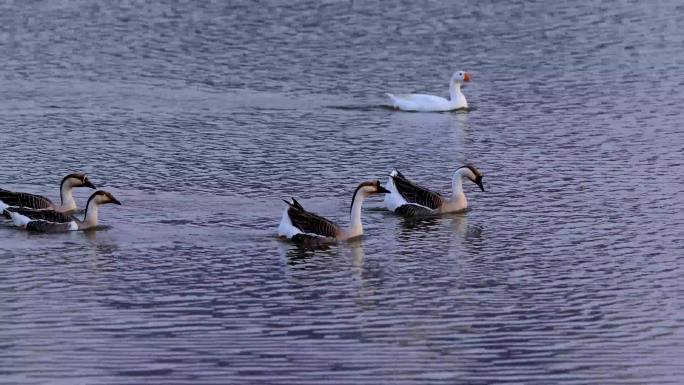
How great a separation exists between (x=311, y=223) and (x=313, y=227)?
0.35ft

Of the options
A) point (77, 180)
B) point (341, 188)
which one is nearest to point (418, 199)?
point (341, 188)

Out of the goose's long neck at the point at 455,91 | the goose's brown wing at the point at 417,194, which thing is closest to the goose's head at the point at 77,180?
the goose's brown wing at the point at 417,194

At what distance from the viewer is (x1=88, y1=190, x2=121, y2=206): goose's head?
25641 millimetres

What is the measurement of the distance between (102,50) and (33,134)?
12.0 m

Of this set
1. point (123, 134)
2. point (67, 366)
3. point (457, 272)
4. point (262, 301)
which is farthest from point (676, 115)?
point (67, 366)

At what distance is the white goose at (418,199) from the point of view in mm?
27062

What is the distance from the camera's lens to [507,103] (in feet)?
128

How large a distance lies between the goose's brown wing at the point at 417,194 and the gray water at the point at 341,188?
0.33m

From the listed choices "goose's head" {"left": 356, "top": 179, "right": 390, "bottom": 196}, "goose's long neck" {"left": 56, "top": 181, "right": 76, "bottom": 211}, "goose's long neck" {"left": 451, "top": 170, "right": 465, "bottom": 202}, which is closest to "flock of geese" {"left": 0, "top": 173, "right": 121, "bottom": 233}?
"goose's long neck" {"left": 56, "top": 181, "right": 76, "bottom": 211}

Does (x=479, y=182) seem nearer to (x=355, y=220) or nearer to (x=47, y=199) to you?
(x=355, y=220)

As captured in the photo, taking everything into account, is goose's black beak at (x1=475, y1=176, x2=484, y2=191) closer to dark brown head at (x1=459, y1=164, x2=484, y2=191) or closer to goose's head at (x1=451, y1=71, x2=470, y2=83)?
dark brown head at (x1=459, y1=164, x2=484, y2=191)

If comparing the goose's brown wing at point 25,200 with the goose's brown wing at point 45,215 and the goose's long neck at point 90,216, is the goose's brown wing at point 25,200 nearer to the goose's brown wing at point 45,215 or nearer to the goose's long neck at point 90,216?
the goose's brown wing at point 45,215

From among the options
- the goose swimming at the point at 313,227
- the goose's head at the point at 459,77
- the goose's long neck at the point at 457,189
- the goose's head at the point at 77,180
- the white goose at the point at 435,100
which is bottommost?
the goose swimming at the point at 313,227

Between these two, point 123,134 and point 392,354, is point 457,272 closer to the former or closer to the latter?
point 392,354
